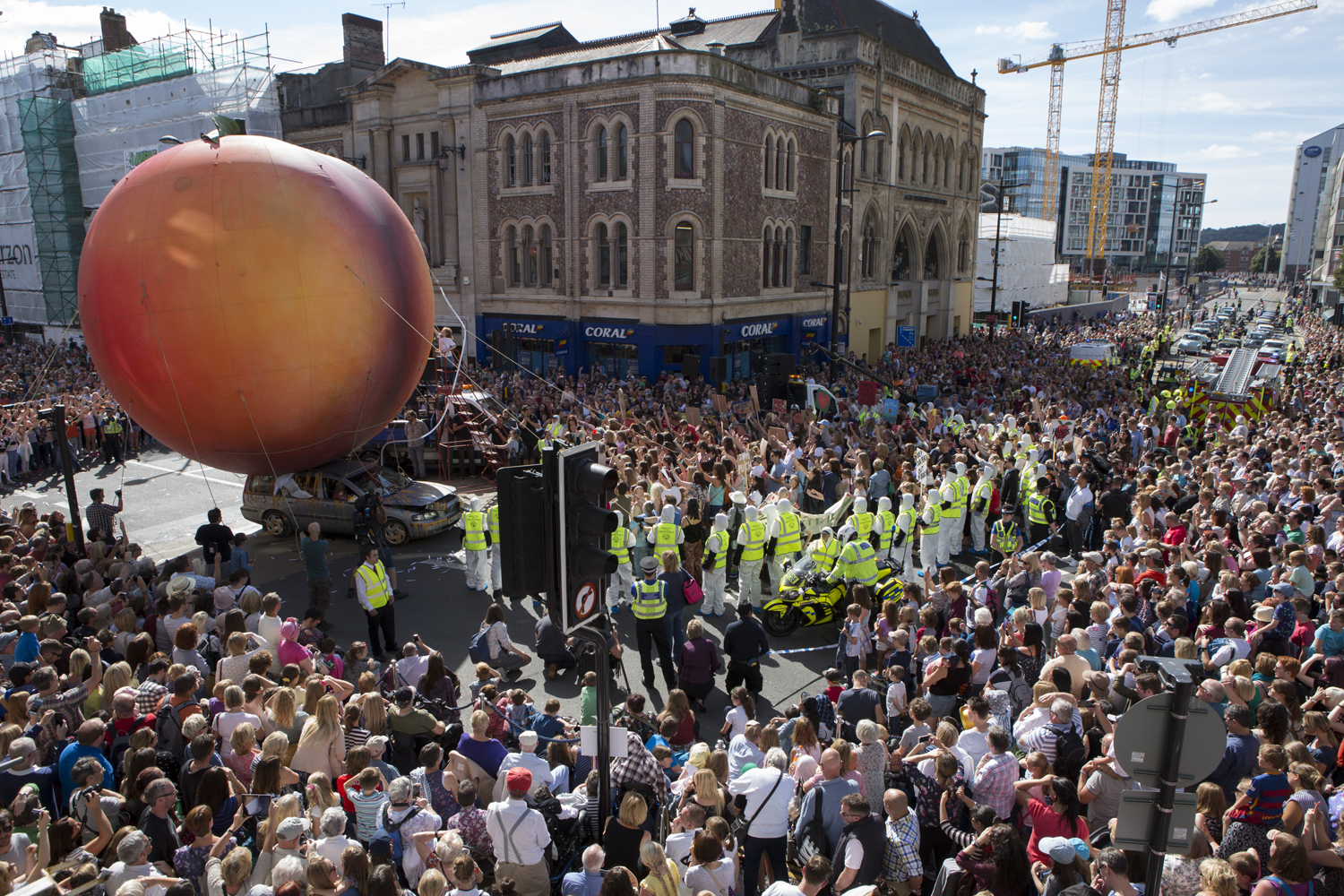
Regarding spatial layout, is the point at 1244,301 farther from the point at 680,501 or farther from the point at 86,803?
the point at 86,803

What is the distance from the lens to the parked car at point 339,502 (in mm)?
13875

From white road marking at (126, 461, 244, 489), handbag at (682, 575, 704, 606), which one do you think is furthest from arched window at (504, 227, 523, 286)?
handbag at (682, 575, 704, 606)

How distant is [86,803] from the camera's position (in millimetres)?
5191

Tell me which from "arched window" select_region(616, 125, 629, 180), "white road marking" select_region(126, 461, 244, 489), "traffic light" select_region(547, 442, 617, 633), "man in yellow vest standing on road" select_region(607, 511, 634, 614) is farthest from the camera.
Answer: "arched window" select_region(616, 125, 629, 180)

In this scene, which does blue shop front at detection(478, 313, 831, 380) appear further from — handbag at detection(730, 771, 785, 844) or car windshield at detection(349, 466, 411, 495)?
handbag at detection(730, 771, 785, 844)

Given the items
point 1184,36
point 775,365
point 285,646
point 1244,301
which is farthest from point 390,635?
point 1184,36

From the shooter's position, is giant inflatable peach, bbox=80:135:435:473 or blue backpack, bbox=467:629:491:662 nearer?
blue backpack, bbox=467:629:491:662

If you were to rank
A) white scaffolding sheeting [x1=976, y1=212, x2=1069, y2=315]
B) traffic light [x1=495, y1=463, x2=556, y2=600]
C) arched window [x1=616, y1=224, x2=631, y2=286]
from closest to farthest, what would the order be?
1. traffic light [x1=495, y1=463, x2=556, y2=600]
2. arched window [x1=616, y1=224, x2=631, y2=286]
3. white scaffolding sheeting [x1=976, y1=212, x2=1069, y2=315]

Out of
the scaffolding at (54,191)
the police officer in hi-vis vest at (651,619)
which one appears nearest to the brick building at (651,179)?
the scaffolding at (54,191)

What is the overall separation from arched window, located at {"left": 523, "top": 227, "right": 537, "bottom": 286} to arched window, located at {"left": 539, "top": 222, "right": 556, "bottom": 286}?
423 millimetres

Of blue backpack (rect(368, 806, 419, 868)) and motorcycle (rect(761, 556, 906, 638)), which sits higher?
blue backpack (rect(368, 806, 419, 868))

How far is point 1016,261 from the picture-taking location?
63625mm

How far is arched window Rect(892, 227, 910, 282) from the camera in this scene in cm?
4091

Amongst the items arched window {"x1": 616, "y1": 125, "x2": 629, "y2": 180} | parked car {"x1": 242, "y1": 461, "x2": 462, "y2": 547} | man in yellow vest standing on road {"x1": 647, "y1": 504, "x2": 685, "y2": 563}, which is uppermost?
arched window {"x1": 616, "y1": 125, "x2": 629, "y2": 180}
